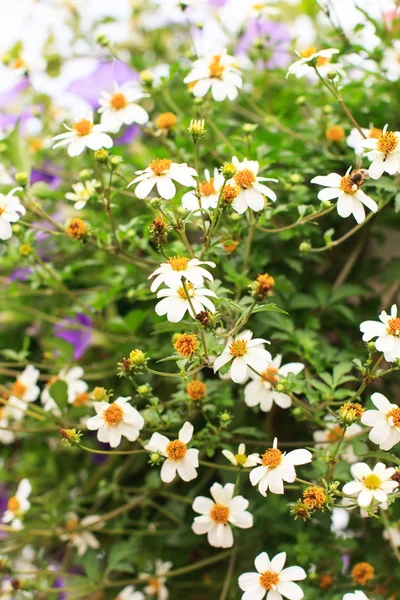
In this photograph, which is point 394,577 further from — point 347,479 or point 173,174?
point 173,174

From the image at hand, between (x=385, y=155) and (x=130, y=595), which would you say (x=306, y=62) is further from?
(x=130, y=595)

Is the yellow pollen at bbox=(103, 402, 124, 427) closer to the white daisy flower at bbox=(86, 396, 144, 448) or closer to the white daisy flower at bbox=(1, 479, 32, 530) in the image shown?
the white daisy flower at bbox=(86, 396, 144, 448)

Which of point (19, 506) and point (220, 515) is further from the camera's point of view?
point (19, 506)

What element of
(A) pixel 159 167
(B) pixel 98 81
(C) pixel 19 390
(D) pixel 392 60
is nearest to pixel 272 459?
(A) pixel 159 167

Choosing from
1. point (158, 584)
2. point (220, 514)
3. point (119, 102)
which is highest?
point (119, 102)

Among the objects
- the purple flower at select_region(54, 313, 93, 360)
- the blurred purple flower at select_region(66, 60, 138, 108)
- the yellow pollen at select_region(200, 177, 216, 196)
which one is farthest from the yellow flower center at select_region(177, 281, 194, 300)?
the blurred purple flower at select_region(66, 60, 138, 108)
